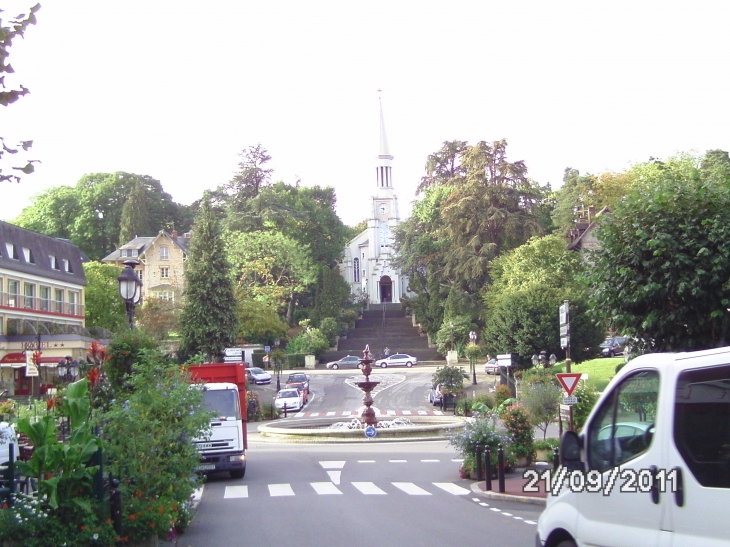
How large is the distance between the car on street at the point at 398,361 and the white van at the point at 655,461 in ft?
221

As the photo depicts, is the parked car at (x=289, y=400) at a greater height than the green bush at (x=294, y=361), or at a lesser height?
lesser

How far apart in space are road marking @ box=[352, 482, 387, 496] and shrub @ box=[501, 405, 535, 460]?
12.1ft

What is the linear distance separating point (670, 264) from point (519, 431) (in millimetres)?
8848

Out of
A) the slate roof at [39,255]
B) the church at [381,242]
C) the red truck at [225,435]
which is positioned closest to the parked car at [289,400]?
the slate roof at [39,255]

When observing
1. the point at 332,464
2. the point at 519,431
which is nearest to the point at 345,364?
the point at 332,464

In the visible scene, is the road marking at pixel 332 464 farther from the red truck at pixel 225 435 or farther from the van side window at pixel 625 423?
the van side window at pixel 625 423

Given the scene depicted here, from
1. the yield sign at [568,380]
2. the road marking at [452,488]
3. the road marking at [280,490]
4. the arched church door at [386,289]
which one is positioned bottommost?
the road marking at [452,488]

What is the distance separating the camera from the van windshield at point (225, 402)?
2045 centimetres

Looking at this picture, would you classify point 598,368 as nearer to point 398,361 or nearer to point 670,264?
point 398,361

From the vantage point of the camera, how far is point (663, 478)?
5703 mm

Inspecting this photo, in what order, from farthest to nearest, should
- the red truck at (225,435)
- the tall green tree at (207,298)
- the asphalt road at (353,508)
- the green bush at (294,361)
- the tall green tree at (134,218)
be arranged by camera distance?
the tall green tree at (134,218) → the green bush at (294,361) → the tall green tree at (207,298) → the red truck at (225,435) → the asphalt road at (353,508)

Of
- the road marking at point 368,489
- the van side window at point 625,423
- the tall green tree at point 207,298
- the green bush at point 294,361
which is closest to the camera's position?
the van side window at point 625,423

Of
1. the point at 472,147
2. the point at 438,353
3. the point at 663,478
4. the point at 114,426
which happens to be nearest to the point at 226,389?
the point at 114,426

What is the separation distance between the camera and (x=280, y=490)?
18.4 meters
